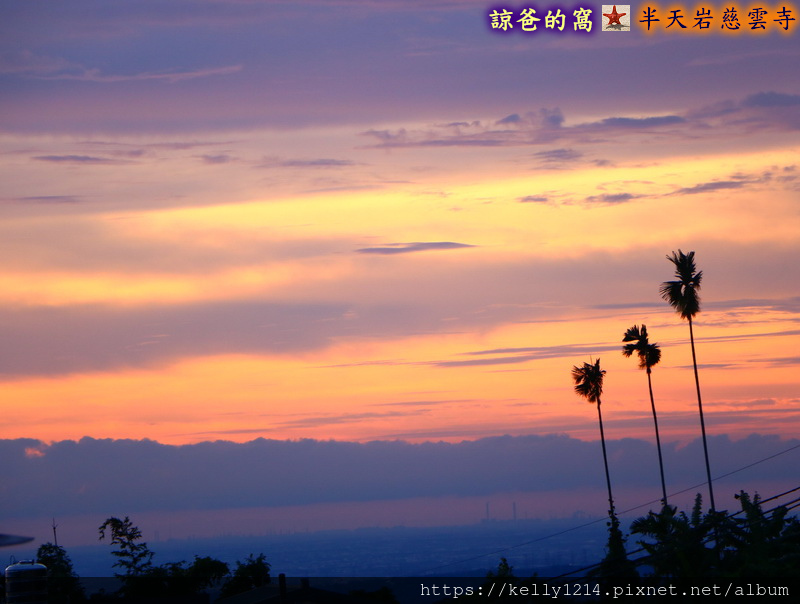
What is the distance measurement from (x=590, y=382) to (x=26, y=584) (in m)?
79.9

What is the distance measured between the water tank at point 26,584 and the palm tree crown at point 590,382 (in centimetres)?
7823

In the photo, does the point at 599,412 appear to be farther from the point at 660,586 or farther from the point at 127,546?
the point at 660,586

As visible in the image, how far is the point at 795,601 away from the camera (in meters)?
24.1

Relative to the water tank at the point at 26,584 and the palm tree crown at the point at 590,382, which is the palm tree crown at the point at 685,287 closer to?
the palm tree crown at the point at 590,382

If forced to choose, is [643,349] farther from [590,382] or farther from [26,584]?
[26,584]

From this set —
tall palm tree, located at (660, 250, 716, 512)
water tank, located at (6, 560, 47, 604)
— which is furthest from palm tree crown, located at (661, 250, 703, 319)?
water tank, located at (6, 560, 47, 604)

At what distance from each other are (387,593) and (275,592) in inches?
1377

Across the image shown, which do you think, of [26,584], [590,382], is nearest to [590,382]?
[590,382]

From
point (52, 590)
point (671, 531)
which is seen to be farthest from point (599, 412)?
point (671, 531)

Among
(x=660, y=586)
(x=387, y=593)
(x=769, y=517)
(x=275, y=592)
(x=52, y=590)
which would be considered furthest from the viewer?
(x=52, y=590)

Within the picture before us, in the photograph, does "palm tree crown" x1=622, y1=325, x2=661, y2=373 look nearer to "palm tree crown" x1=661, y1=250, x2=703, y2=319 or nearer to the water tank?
"palm tree crown" x1=661, y1=250, x2=703, y2=319

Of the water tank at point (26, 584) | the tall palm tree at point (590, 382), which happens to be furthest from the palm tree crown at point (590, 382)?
the water tank at point (26, 584)

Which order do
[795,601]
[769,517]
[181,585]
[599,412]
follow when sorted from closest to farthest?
[795,601]
[769,517]
[181,585]
[599,412]

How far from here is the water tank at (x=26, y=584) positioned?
42.5m
